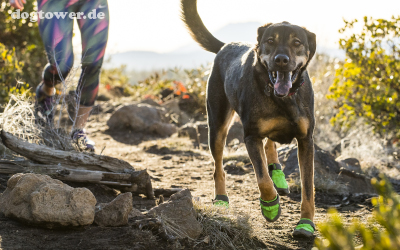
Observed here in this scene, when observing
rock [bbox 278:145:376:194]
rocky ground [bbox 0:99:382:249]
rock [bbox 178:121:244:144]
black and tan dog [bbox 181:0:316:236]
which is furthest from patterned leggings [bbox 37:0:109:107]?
rock [bbox 178:121:244:144]

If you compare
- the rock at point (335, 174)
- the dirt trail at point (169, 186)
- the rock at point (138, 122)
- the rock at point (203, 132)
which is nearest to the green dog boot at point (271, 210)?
the dirt trail at point (169, 186)

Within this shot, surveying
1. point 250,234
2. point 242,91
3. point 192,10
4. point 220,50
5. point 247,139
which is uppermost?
point 192,10

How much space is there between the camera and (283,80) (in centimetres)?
337

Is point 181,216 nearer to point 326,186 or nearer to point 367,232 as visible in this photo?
point 367,232

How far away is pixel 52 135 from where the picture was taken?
4.38 metres

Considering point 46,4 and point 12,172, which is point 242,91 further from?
point 46,4

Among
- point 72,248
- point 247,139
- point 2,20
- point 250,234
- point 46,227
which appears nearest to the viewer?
point 72,248

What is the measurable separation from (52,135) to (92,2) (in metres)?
1.51

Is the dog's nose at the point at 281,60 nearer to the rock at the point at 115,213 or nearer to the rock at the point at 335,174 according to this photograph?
the rock at the point at 115,213

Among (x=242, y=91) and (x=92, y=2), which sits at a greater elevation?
(x=92, y=2)

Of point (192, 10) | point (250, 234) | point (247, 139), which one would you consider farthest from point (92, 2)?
point (250, 234)

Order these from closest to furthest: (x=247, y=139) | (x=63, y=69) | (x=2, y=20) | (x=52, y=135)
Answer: (x=247, y=139), (x=52, y=135), (x=63, y=69), (x=2, y=20)

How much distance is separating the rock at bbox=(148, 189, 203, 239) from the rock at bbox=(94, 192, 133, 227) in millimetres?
196

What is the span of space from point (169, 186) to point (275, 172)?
3.86 ft
